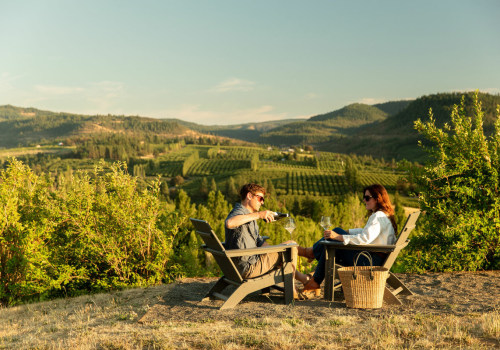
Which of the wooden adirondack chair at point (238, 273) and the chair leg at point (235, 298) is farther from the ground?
the wooden adirondack chair at point (238, 273)

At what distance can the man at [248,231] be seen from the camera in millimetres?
5059

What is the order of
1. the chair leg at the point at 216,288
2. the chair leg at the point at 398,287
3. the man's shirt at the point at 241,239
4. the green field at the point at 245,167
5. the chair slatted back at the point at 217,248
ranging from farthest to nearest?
the green field at the point at 245,167
the chair leg at the point at 398,287
the chair leg at the point at 216,288
the man's shirt at the point at 241,239
the chair slatted back at the point at 217,248

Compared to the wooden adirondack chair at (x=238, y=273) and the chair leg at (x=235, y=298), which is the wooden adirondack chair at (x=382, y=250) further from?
the chair leg at (x=235, y=298)

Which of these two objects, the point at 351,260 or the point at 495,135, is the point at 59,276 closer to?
the point at 351,260

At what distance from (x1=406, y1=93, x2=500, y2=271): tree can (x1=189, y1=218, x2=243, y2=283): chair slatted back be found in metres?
3.76

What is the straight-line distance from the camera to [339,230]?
567 cm

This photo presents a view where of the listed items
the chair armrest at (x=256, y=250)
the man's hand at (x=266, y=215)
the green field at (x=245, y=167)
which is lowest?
the green field at (x=245, y=167)

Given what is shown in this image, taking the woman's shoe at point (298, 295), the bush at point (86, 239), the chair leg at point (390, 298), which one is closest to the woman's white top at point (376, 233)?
the chair leg at point (390, 298)

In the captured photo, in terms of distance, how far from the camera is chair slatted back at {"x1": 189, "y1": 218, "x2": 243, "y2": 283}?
15.2 ft

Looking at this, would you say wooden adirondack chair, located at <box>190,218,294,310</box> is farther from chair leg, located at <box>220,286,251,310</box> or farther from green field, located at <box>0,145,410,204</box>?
green field, located at <box>0,145,410,204</box>

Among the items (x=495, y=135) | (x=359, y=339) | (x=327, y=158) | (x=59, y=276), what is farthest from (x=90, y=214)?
(x=327, y=158)

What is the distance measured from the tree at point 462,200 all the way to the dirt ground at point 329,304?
585 mm

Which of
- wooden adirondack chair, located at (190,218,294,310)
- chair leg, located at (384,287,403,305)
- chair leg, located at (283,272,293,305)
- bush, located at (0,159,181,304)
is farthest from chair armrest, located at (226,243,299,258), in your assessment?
bush, located at (0,159,181,304)

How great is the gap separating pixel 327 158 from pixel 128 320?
16273cm
